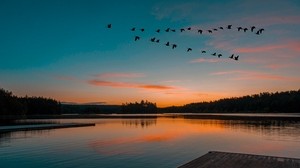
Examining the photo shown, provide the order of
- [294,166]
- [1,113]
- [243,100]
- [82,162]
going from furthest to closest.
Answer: [243,100] < [1,113] < [82,162] < [294,166]

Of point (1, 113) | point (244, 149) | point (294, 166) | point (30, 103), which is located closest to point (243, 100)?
point (30, 103)

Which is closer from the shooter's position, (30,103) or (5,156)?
(5,156)

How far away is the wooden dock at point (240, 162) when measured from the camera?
50.7ft

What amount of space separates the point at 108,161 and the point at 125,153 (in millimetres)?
3836

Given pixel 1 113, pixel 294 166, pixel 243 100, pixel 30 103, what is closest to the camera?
pixel 294 166

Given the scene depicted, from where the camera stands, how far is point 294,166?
1537 cm

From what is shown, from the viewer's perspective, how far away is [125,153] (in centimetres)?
2492

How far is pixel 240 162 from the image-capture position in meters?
16.4

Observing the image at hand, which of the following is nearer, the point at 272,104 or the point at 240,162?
the point at 240,162

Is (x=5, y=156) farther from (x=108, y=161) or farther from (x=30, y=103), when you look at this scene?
(x=30, y=103)

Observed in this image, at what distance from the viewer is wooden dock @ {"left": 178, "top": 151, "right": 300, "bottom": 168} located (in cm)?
1545

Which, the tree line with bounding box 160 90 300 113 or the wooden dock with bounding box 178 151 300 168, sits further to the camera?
the tree line with bounding box 160 90 300 113

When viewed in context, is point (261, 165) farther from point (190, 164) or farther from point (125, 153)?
point (125, 153)

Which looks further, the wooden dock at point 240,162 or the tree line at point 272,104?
the tree line at point 272,104
